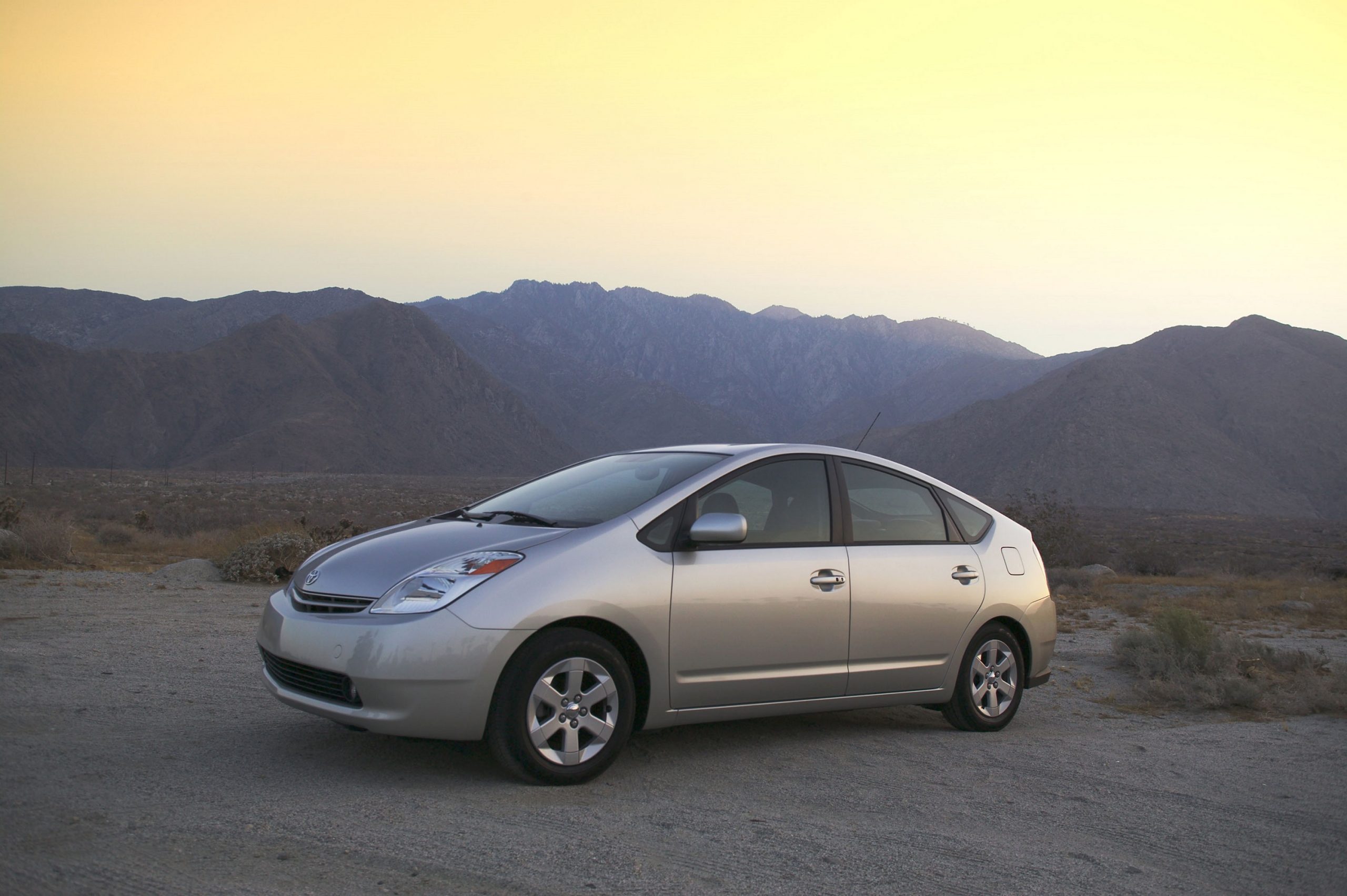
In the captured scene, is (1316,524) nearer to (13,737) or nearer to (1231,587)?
(1231,587)

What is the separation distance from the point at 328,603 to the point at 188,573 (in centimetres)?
1047

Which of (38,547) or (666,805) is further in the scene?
(38,547)

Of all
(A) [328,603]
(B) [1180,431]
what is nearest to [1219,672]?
(A) [328,603]

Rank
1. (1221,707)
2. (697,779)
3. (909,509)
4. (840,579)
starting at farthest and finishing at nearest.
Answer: (1221,707) < (909,509) < (840,579) < (697,779)

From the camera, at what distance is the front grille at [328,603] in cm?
485

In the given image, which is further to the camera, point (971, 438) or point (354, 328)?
point (354, 328)

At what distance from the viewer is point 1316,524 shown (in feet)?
213

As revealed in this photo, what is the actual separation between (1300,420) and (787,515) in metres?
93.7

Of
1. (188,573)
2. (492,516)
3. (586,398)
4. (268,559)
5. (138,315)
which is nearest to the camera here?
(492,516)

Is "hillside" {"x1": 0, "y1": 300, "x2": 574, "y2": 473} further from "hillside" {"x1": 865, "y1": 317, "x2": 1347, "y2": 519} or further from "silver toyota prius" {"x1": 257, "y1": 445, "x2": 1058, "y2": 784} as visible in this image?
"silver toyota prius" {"x1": 257, "y1": 445, "x2": 1058, "y2": 784}

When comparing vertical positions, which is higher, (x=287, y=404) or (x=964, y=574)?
(x=287, y=404)

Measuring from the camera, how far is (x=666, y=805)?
473 centimetres

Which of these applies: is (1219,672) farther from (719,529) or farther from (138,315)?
(138,315)

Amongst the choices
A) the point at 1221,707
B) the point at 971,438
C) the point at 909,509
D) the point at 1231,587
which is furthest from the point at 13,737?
the point at 971,438
